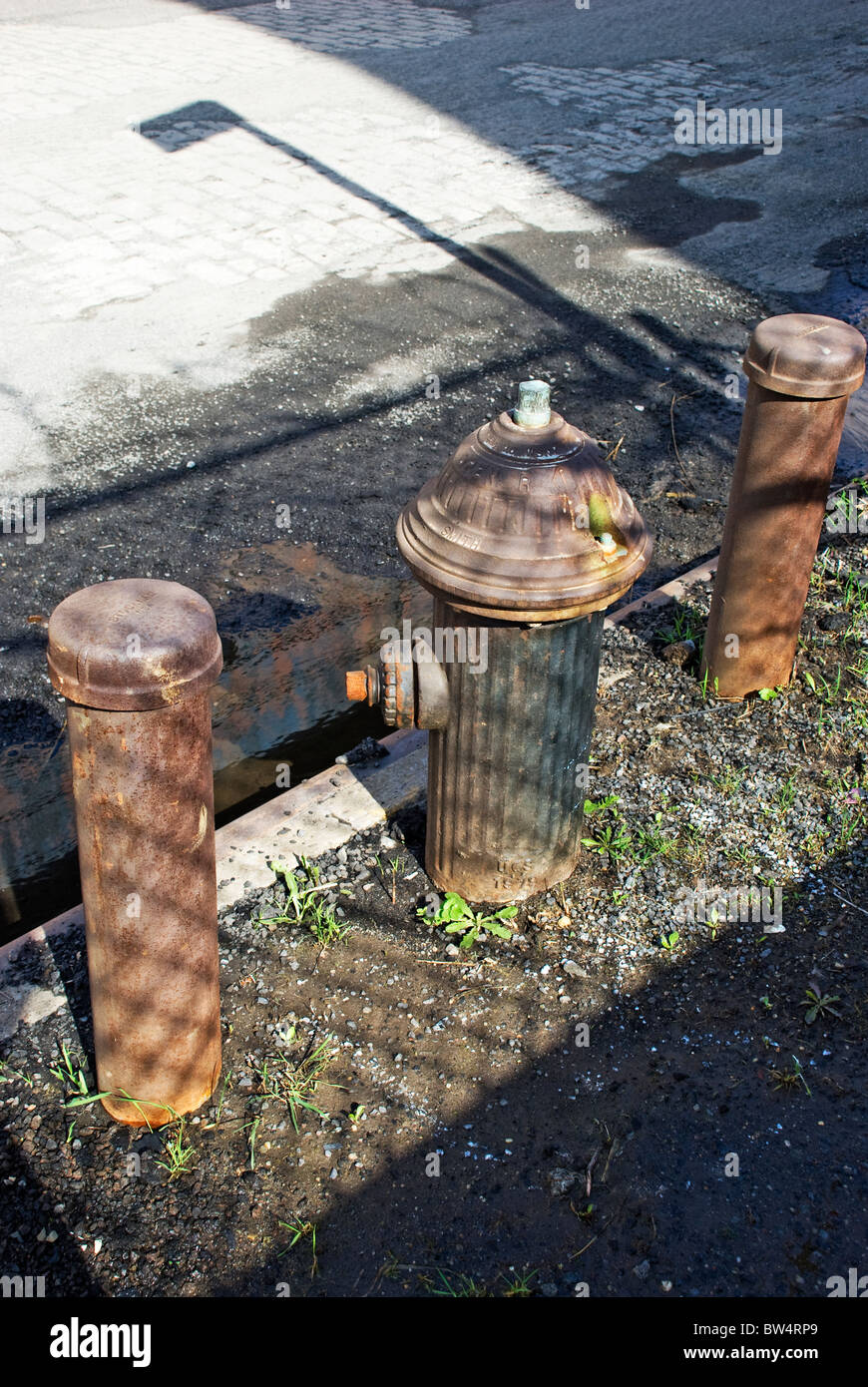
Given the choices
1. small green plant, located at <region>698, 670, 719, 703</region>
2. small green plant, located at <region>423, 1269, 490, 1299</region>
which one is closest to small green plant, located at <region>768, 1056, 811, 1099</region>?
small green plant, located at <region>423, 1269, 490, 1299</region>

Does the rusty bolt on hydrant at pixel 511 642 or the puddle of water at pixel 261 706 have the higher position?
the rusty bolt on hydrant at pixel 511 642

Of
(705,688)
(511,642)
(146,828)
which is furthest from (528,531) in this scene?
(705,688)

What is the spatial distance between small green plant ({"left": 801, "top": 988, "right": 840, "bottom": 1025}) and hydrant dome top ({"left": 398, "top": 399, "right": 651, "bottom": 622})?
4.71 feet

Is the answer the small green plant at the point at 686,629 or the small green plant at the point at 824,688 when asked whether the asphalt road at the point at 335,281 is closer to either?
the small green plant at the point at 686,629

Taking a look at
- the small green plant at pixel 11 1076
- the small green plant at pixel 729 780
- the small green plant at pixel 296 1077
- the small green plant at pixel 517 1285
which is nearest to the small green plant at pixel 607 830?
the small green plant at pixel 729 780

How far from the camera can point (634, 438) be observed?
6848 millimetres

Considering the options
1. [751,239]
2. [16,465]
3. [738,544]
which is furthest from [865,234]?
[16,465]

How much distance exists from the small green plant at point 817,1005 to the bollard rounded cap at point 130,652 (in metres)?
2.15

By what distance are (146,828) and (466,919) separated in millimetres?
1444

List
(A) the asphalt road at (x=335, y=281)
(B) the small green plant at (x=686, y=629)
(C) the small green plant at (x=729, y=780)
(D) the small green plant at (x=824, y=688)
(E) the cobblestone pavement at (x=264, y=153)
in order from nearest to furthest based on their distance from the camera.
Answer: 1. (C) the small green plant at (x=729, y=780)
2. (D) the small green plant at (x=824, y=688)
3. (B) the small green plant at (x=686, y=629)
4. (A) the asphalt road at (x=335, y=281)
5. (E) the cobblestone pavement at (x=264, y=153)

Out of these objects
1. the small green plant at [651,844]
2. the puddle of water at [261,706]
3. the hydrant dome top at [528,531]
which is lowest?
the puddle of water at [261,706]

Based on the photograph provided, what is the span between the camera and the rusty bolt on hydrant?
3176 mm

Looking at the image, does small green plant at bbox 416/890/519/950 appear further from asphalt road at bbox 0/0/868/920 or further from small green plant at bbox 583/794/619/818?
asphalt road at bbox 0/0/868/920

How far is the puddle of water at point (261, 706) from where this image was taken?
448 centimetres
